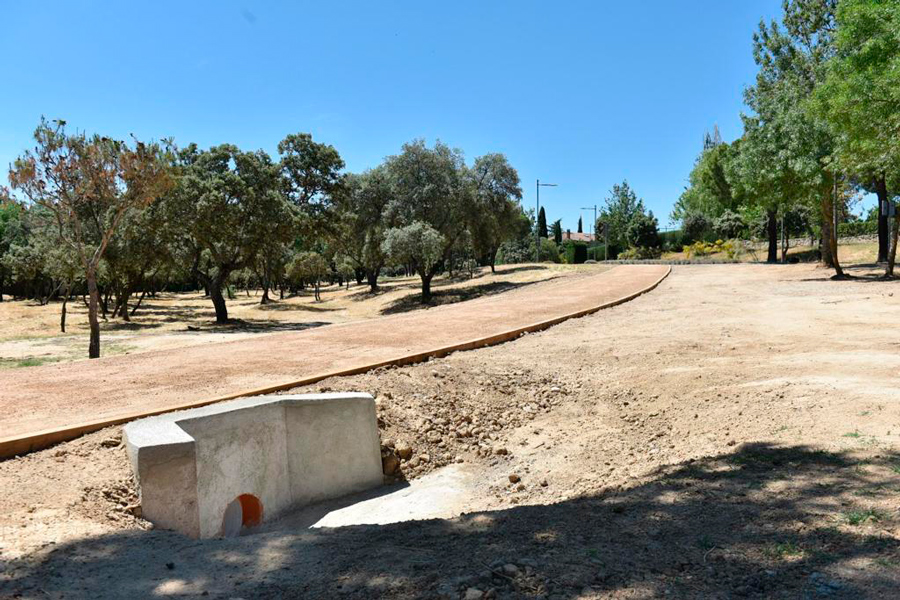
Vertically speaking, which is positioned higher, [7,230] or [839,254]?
[7,230]

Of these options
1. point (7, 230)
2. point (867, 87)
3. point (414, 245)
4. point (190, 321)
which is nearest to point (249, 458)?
point (867, 87)

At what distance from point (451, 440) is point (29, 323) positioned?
1237 inches

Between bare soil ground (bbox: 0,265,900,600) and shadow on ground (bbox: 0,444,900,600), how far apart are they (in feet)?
0.05

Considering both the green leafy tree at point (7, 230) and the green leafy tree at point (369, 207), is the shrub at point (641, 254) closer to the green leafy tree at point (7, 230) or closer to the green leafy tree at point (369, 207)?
the green leafy tree at point (369, 207)

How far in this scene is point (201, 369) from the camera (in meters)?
8.91

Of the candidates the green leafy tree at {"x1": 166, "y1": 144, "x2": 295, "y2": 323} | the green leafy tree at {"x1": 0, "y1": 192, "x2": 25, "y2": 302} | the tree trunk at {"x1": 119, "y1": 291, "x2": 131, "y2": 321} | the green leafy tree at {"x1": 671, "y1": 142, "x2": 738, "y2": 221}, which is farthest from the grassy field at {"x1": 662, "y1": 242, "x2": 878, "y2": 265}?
the green leafy tree at {"x1": 0, "y1": 192, "x2": 25, "y2": 302}

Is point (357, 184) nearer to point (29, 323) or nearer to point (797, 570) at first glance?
point (29, 323)

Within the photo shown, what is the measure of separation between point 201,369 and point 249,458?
3.33m

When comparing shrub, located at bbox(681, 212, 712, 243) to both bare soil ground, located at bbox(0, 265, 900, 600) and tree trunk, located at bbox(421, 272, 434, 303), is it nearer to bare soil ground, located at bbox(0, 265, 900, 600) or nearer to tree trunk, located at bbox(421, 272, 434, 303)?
tree trunk, located at bbox(421, 272, 434, 303)

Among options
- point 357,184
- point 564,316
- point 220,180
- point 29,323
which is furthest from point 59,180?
point 357,184

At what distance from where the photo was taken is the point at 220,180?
87.1ft

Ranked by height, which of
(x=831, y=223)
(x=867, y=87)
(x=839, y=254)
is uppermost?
(x=867, y=87)

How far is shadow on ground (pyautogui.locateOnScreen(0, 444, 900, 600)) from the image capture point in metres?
2.68

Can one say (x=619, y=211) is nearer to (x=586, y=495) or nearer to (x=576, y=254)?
(x=576, y=254)
